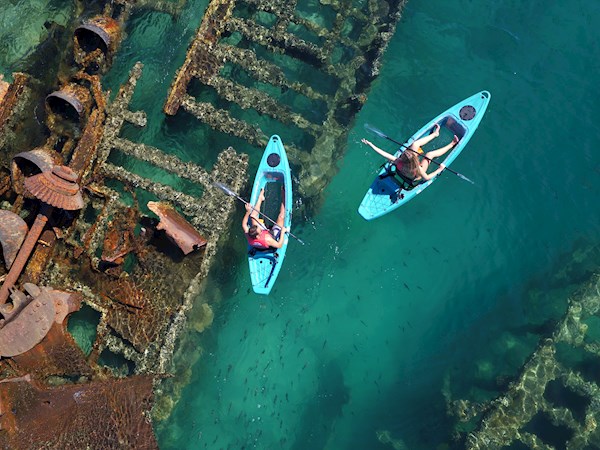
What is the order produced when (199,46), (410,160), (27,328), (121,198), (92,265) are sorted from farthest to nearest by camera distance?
(121,198)
(199,46)
(410,160)
(92,265)
(27,328)

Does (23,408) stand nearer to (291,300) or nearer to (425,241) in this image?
(291,300)

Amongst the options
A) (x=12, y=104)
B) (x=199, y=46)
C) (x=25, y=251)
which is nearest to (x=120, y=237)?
(x=25, y=251)

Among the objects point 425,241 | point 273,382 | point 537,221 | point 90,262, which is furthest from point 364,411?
point 90,262

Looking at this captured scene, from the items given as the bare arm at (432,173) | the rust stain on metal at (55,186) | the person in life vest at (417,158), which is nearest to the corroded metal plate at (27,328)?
the rust stain on metal at (55,186)

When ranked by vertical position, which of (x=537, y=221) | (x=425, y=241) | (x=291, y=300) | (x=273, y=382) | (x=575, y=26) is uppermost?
(x=575, y=26)

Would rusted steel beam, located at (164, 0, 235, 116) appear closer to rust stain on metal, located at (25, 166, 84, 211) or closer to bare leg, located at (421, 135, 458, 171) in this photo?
rust stain on metal, located at (25, 166, 84, 211)

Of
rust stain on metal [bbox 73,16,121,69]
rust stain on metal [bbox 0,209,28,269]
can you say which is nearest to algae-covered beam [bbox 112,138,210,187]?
rust stain on metal [bbox 73,16,121,69]

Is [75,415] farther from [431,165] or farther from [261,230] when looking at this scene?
[431,165]
